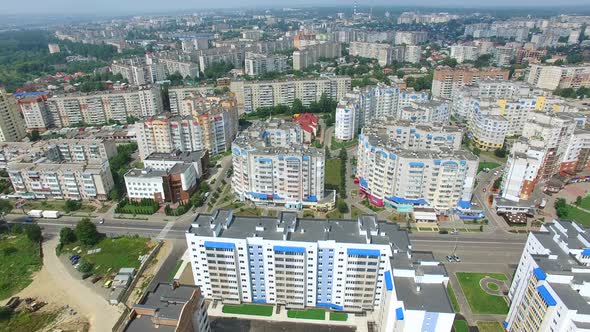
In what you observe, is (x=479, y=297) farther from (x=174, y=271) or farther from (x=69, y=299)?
(x=69, y=299)

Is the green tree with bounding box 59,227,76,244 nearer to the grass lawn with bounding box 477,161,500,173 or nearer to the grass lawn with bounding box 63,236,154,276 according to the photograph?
the grass lawn with bounding box 63,236,154,276

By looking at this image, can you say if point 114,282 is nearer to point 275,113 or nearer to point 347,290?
point 347,290

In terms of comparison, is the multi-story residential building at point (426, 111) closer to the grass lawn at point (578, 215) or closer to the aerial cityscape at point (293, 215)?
the aerial cityscape at point (293, 215)

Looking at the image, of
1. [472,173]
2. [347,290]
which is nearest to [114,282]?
[347,290]

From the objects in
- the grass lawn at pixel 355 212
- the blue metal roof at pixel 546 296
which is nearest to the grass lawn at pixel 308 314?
the blue metal roof at pixel 546 296

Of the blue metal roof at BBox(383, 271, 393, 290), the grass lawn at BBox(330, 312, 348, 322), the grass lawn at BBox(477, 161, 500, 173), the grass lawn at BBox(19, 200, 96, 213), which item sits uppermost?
the blue metal roof at BBox(383, 271, 393, 290)

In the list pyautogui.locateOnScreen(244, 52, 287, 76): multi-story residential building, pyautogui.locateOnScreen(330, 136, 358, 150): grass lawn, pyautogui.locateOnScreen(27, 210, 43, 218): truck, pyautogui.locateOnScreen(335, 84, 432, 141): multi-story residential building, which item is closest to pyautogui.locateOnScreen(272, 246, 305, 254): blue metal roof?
pyautogui.locateOnScreen(27, 210, 43, 218): truck
